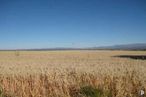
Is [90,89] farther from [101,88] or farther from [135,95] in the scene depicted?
[135,95]

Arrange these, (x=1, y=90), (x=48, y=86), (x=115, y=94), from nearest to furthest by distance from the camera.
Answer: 1. (x=115, y=94)
2. (x=1, y=90)
3. (x=48, y=86)

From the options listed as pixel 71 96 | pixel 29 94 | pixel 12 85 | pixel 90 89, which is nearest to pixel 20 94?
pixel 29 94

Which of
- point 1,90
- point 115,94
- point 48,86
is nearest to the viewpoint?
point 115,94

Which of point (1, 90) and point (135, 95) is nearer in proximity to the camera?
point (135, 95)

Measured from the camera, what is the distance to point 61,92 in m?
7.37

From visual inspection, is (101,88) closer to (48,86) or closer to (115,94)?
(115,94)

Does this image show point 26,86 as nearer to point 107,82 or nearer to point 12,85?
point 12,85

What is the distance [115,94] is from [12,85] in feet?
11.9

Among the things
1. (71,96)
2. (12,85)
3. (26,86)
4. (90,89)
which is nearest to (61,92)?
(71,96)

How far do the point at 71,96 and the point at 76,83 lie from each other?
41.9 inches

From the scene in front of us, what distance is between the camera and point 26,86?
808 cm

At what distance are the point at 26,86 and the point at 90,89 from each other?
2.34m

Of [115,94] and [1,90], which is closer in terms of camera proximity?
[115,94]

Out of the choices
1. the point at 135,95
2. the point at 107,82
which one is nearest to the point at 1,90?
the point at 107,82
